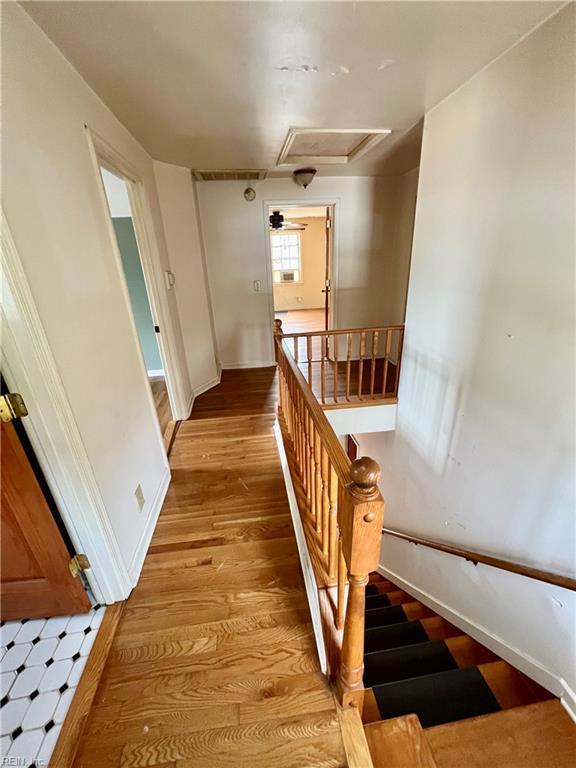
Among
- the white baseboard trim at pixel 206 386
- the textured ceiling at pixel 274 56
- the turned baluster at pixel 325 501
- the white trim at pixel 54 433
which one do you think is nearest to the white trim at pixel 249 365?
the white baseboard trim at pixel 206 386

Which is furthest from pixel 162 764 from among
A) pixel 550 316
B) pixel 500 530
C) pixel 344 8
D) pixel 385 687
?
pixel 344 8

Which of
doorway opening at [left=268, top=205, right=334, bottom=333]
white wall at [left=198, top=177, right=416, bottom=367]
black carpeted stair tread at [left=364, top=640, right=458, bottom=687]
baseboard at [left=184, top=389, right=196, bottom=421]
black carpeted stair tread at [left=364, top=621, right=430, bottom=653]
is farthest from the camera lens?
doorway opening at [left=268, top=205, right=334, bottom=333]

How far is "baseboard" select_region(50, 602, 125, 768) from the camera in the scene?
3.29 feet

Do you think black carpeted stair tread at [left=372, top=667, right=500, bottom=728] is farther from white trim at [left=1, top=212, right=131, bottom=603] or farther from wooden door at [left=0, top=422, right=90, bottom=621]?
wooden door at [left=0, top=422, right=90, bottom=621]

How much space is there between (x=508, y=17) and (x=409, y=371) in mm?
2087

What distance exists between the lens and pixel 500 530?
70.1 inches

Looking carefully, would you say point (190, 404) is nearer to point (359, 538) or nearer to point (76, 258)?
point (76, 258)

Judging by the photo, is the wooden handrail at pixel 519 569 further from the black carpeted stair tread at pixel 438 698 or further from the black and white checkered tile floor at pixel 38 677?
the black and white checkered tile floor at pixel 38 677

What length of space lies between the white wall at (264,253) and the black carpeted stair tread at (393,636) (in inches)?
125

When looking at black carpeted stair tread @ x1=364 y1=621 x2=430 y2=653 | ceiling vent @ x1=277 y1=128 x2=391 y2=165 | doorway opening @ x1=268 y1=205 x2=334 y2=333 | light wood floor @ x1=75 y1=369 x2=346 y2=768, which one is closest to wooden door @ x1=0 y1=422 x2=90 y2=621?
light wood floor @ x1=75 y1=369 x2=346 y2=768

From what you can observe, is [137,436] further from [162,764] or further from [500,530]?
[500,530]

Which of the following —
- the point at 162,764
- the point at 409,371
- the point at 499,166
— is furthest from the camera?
the point at 409,371

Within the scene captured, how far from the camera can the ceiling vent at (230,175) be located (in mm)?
3176

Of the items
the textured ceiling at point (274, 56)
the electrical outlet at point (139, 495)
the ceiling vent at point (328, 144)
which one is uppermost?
the ceiling vent at point (328, 144)
